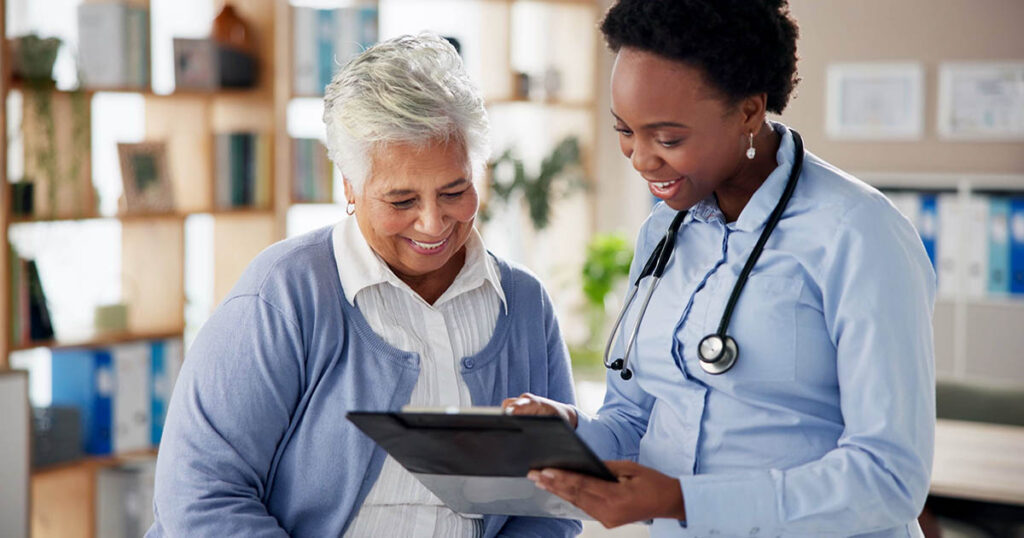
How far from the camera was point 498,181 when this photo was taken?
18.0 feet

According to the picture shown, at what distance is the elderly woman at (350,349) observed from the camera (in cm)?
155

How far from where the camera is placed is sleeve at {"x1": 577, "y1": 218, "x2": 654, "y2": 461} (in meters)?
1.52

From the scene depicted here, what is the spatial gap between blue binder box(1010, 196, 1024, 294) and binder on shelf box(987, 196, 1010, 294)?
0.02 metres

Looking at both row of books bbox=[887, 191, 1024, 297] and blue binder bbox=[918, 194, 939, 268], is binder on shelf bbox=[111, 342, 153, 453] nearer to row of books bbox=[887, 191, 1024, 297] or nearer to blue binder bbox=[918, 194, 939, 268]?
row of books bbox=[887, 191, 1024, 297]

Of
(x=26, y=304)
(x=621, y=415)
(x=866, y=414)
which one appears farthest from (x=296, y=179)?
(x=866, y=414)

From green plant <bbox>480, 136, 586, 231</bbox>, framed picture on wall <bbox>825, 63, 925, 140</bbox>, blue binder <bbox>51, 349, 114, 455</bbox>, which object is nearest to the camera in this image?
blue binder <bbox>51, 349, 114, 455</bbox>

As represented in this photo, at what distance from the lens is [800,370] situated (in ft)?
4.26

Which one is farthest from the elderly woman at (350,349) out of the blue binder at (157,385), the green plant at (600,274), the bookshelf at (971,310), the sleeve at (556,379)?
the bookshelf at (971,310)

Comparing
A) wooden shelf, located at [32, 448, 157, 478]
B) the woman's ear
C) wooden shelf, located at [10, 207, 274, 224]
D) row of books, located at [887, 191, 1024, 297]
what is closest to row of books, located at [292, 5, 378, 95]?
wooden shelf, located at [10, 207, 274, 224]

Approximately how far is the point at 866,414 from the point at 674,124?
16.2 inches

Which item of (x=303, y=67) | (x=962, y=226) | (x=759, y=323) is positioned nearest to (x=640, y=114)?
(x=759, y=323)

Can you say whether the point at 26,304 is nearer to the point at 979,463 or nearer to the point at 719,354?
the point at 719,354

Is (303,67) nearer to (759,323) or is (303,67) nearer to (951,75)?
(759,323)

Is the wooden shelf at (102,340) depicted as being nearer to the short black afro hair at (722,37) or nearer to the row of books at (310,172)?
the row of books at (310,172)
